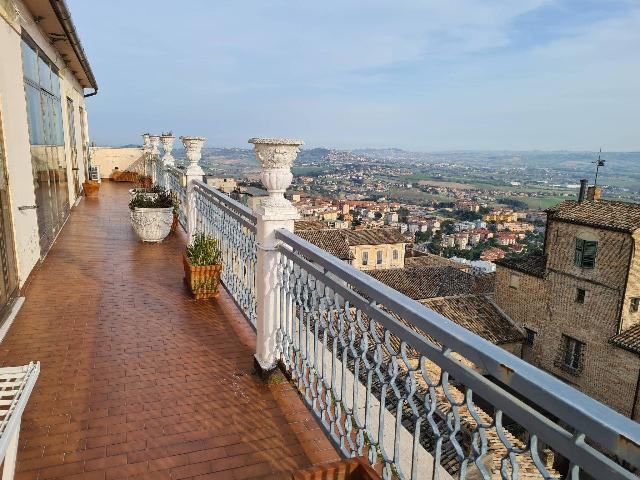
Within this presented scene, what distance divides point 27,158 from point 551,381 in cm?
692

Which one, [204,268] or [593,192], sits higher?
[204,268]

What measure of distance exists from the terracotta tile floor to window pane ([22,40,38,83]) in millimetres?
3201

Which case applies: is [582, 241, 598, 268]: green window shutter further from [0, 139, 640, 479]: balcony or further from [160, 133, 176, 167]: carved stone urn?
[0, 139, 640, 479]: balcony

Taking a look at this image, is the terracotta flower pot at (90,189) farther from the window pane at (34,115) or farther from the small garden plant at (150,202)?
the small garden plant at (150,202)

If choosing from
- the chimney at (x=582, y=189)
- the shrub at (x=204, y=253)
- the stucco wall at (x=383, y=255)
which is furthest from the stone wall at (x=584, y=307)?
the shrub at (x=204, y=253)

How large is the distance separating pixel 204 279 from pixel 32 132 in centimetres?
390

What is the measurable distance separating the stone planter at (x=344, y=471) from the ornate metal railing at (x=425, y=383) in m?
0.18

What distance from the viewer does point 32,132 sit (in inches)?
263

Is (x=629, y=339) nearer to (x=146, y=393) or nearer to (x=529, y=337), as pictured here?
(x=529, y=337)

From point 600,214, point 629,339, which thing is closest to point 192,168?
point 629,339

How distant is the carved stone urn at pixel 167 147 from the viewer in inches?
396

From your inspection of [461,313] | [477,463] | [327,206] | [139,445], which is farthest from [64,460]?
[327,206]

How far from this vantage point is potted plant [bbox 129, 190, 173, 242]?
303 inches

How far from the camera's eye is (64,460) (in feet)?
8.39
